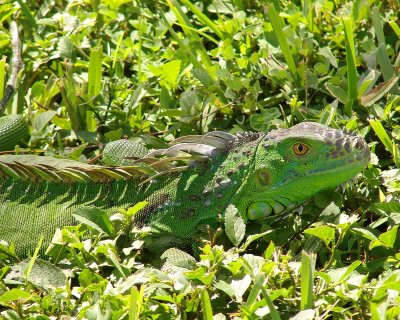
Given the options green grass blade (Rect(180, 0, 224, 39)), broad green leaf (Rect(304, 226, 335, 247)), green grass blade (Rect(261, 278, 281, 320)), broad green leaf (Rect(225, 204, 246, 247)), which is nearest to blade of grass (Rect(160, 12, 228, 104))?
green grass blade (Rect(180, 0, 224, 39))

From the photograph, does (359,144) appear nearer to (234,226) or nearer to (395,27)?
(234,226)

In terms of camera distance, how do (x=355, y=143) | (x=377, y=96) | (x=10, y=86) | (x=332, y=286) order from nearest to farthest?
1. (x=332, y=286)
2. (x=355, y=143)
3. (x=377, y=96)
4. (x=10, y=86)

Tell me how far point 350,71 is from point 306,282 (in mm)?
1794

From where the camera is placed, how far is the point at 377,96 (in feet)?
Result: 16.2

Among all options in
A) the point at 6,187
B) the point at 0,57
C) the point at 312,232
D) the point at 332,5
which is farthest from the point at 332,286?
the point at 0,57

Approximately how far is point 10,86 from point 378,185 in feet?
8.47

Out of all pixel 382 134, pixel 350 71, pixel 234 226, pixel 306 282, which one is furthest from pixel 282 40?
pixel 306 282

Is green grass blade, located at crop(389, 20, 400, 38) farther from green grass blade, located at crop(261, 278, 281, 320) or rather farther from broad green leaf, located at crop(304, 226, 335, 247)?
green grass blade, located at crop(261, 278, 281, 320)

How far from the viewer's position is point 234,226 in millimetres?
4000

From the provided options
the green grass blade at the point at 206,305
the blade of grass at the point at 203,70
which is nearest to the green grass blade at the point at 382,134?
the blade of grass at the point at 203,70

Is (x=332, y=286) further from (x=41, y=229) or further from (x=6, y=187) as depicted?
(x=6, y=187)

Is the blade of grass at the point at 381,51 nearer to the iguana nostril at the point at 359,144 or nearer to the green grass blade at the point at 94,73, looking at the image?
the iguana nostril at the point at 359,144

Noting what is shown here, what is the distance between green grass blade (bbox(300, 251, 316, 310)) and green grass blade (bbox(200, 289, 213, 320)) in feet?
1.23

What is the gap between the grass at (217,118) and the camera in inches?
143
